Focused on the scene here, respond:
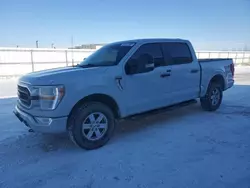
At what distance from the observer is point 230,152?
3.91 metres

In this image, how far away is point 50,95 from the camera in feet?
12.1

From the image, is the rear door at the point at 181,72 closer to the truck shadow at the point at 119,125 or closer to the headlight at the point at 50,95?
the truck shadow at the point at 119,125

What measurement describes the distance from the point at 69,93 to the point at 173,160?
196 cm

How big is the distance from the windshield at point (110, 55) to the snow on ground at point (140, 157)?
1535 mm

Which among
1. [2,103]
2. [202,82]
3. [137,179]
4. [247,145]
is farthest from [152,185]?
[2,103]

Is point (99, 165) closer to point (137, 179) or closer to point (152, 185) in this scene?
point (137, 179)

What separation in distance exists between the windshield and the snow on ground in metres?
1.53

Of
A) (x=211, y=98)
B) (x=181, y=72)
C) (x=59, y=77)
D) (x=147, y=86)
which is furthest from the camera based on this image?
(x=211, y=98)

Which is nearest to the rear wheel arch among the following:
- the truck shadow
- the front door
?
the truck shadow

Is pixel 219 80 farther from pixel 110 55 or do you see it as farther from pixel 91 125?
pixel 91 125

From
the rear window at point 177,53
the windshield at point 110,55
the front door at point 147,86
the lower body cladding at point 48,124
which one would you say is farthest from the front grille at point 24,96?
the rear window at point 177,53

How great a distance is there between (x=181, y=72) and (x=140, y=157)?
2.52m

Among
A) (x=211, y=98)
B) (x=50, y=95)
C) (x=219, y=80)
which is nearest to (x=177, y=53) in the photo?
(x=211, y=98)

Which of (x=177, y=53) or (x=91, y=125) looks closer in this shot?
(x=91, y=125)
